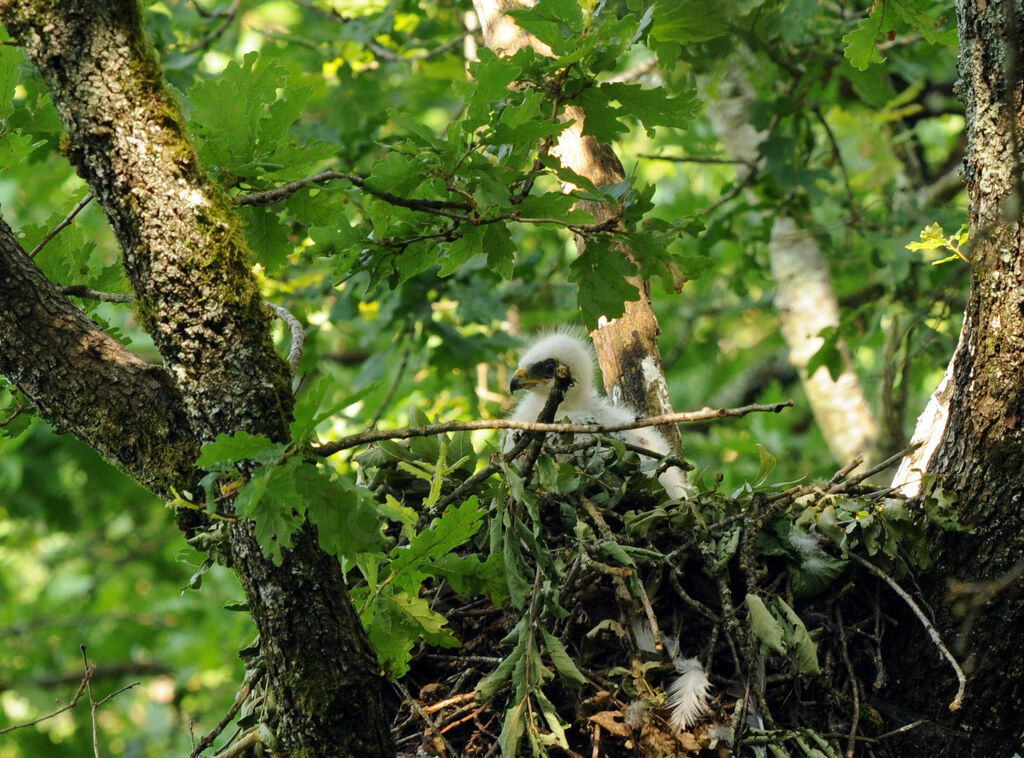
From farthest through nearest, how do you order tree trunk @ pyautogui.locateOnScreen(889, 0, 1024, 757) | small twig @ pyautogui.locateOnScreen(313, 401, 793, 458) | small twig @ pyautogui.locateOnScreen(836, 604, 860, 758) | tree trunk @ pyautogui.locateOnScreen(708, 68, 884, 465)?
tree trunk @ pyautogui.locateOnScreen(708, 68, 884, 465) → small twig @ pyautogui.locateOnScreen(836, 604, 860, 758) → tree trunk @ pyautogui.locateOnScreen(889, 0, 1024, 757) → small twig @ pyautogui.locateOnScreen(313, 401, 793, 458)

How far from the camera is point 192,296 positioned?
86.0 inches

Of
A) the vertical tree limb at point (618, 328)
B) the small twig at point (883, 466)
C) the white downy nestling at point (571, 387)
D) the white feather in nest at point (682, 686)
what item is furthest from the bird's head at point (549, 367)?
the white feather in nest at point (682, 686)

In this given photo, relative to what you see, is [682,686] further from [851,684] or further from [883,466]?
[883,466]

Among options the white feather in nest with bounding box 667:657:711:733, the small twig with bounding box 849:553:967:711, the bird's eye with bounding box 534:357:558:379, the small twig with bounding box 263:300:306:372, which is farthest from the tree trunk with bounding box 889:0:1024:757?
the bird's eye with bounding box 534:357:558:379

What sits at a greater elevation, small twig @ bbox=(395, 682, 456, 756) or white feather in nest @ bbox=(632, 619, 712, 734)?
small twig @ bbox=(395, 682, 456, 756)

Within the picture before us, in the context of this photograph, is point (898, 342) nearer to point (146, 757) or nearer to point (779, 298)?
point (779, 298)

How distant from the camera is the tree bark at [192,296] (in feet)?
7.08

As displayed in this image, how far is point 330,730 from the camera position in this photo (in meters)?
2.24

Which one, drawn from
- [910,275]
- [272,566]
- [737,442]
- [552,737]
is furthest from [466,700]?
[737,442]

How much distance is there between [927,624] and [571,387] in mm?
2222

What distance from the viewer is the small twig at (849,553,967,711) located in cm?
241

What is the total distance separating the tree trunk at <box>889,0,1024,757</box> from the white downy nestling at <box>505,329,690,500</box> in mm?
1484

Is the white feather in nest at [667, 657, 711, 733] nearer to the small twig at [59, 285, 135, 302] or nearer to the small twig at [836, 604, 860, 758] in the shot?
the small twig at [836, 604, 860, 758]

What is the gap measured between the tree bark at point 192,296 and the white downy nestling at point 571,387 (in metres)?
1.93
